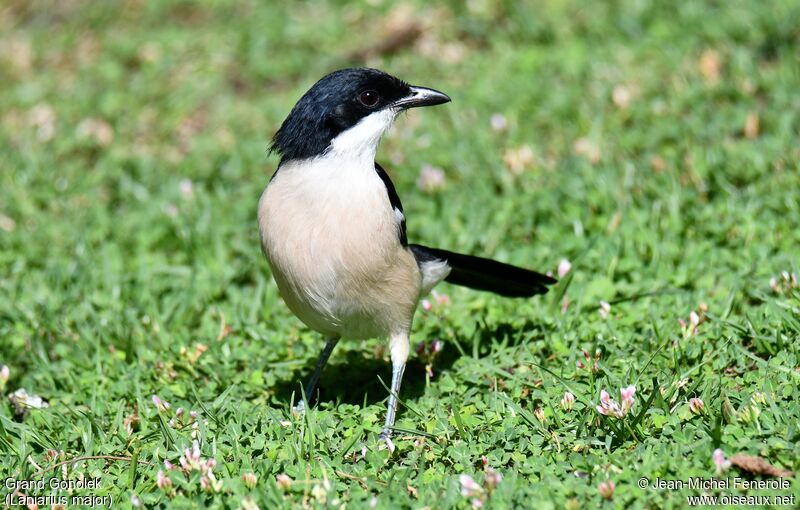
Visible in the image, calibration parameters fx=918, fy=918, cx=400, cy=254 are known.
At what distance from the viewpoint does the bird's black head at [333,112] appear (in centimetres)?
477

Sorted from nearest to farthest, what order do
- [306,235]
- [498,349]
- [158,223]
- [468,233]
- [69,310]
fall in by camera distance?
[306,235] < [498,349] < [69,310] < [468,233] < [158,223]

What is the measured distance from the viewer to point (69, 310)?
252 inches

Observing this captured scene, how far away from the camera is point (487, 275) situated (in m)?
5.63

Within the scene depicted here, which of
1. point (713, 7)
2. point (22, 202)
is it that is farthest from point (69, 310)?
point (713, 7)

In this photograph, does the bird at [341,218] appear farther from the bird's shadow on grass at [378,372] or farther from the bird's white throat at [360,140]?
the bird's shadow on grass at [378,372]

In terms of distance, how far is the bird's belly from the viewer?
4703 millimetres

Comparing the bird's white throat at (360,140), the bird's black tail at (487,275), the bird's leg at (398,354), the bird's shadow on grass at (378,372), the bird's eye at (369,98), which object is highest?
the bird's eye at (369,98)

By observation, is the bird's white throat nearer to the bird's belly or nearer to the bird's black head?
the bird's black head

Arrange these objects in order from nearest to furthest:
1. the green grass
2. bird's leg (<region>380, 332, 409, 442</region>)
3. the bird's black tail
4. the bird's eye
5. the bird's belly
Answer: the green grass, the bird's belly, the bird's eye, bird's leg (<region>380, 332, 409, 442</region>), the bird's black tail

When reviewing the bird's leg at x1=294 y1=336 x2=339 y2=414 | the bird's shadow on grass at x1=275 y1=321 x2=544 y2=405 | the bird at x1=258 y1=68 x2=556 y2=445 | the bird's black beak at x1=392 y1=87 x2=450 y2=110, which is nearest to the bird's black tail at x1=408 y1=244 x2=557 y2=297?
the bird's shadow on grass at x1=275 y1=321 x2=544 y2=405

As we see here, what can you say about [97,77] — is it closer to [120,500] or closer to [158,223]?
[158,223]

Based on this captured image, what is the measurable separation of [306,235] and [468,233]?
246cm

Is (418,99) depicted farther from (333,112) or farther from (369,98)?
(333,112)

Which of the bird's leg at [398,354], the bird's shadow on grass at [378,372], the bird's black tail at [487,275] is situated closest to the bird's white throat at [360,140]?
the bird's black tail at [487,275]
